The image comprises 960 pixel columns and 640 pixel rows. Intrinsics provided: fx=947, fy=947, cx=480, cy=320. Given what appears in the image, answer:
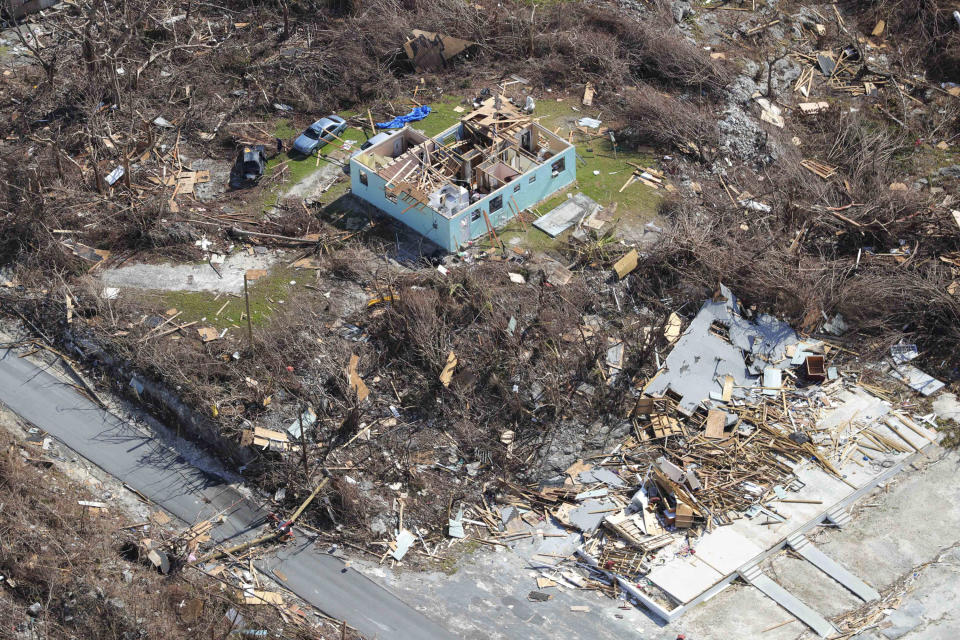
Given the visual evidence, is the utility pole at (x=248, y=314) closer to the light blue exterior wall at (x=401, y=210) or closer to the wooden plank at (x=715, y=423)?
the light blue exterior wall at (x=401, y=210)

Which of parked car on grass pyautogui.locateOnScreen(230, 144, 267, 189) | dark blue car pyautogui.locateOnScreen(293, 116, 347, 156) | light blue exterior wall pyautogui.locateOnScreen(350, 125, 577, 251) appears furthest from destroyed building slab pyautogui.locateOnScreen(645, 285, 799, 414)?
parked car on grass pyautogui.locateOnScreen(230, 144, 267, 189)

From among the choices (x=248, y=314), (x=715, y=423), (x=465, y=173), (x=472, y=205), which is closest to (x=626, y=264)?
(x=472, y=205)

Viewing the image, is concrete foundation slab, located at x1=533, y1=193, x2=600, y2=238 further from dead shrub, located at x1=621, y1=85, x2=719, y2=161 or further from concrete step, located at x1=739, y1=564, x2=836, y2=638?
concrete step, located at x1=739, y1=564, x2=836, y2=638

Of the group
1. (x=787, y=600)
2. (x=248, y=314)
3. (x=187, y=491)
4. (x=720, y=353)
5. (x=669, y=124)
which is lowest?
(x=187, y=491)

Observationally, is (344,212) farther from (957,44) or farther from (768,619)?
(957,44)

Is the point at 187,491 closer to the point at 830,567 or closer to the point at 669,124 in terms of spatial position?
the point at 830,567

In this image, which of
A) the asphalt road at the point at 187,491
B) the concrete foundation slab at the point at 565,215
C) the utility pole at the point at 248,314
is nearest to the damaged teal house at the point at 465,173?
the concrete foundation slab at the point at 565,215
